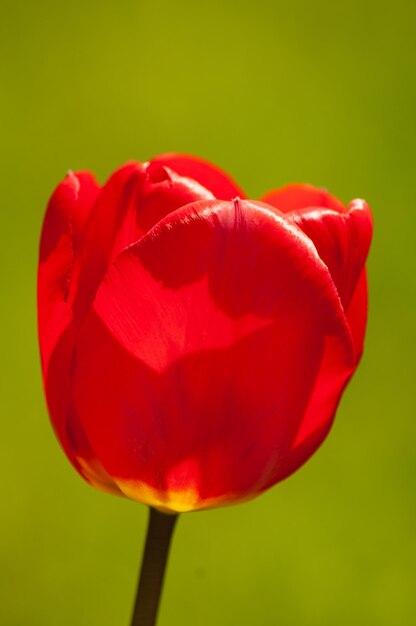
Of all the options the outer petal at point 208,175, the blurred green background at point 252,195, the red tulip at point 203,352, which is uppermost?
the outer petal at point 208,175

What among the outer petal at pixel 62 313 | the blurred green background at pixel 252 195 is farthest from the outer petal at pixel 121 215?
the blurred green background at pixel 252 195

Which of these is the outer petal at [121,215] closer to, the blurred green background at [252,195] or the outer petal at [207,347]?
the outer petal at [207,347]

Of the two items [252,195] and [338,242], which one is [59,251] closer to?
[338,242]

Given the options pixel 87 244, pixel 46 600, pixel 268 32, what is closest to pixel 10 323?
pixel 46 600

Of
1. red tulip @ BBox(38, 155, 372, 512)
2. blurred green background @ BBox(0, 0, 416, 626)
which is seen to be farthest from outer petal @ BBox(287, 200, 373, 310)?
blurred green background @ BBox(0, 0, 416, 626)

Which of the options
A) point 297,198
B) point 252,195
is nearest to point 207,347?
point 297,198
